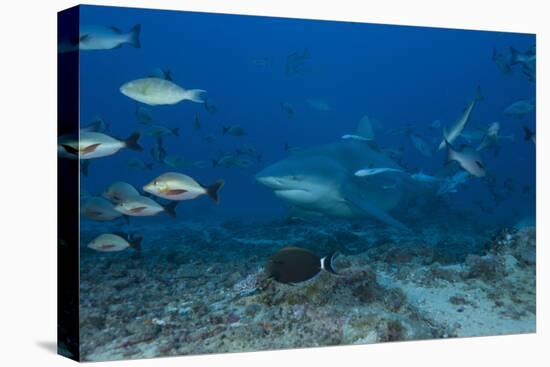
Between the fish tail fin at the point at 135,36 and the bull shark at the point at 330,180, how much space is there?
2.32 metres

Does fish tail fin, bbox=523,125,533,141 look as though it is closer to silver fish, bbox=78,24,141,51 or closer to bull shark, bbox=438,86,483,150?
bull shark, bbox=438,86,483,150

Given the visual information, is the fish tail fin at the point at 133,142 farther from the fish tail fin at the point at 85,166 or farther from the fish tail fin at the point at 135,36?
the fish tail fin at the point at 135,36

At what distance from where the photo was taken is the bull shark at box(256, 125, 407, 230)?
25.2 feet

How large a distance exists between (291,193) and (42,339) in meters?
3.49

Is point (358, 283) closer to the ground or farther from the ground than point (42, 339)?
farther from the ground

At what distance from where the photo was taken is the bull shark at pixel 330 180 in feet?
25.2

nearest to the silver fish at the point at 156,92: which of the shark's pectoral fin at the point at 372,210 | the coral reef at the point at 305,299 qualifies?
the coral reef at the point at 305,299

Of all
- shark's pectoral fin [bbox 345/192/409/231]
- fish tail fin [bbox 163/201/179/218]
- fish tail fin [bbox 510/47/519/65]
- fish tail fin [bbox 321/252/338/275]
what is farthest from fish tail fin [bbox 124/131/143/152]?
fish tail fin [bbox 510/47/519/65]

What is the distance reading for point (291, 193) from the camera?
7.76 meters

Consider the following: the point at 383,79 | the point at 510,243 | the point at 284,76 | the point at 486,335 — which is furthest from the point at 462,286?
the point at 383,79

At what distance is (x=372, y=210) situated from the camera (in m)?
7.81

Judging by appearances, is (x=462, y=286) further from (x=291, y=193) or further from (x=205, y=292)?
(x=205, y=292)

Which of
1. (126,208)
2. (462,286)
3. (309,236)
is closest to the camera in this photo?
(126,208)

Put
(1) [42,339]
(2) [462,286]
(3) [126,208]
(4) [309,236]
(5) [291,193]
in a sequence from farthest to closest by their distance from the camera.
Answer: (4) [309,236], (5) [291,193], (2) [462,286], (1) [42,339], (3) [126,208]
